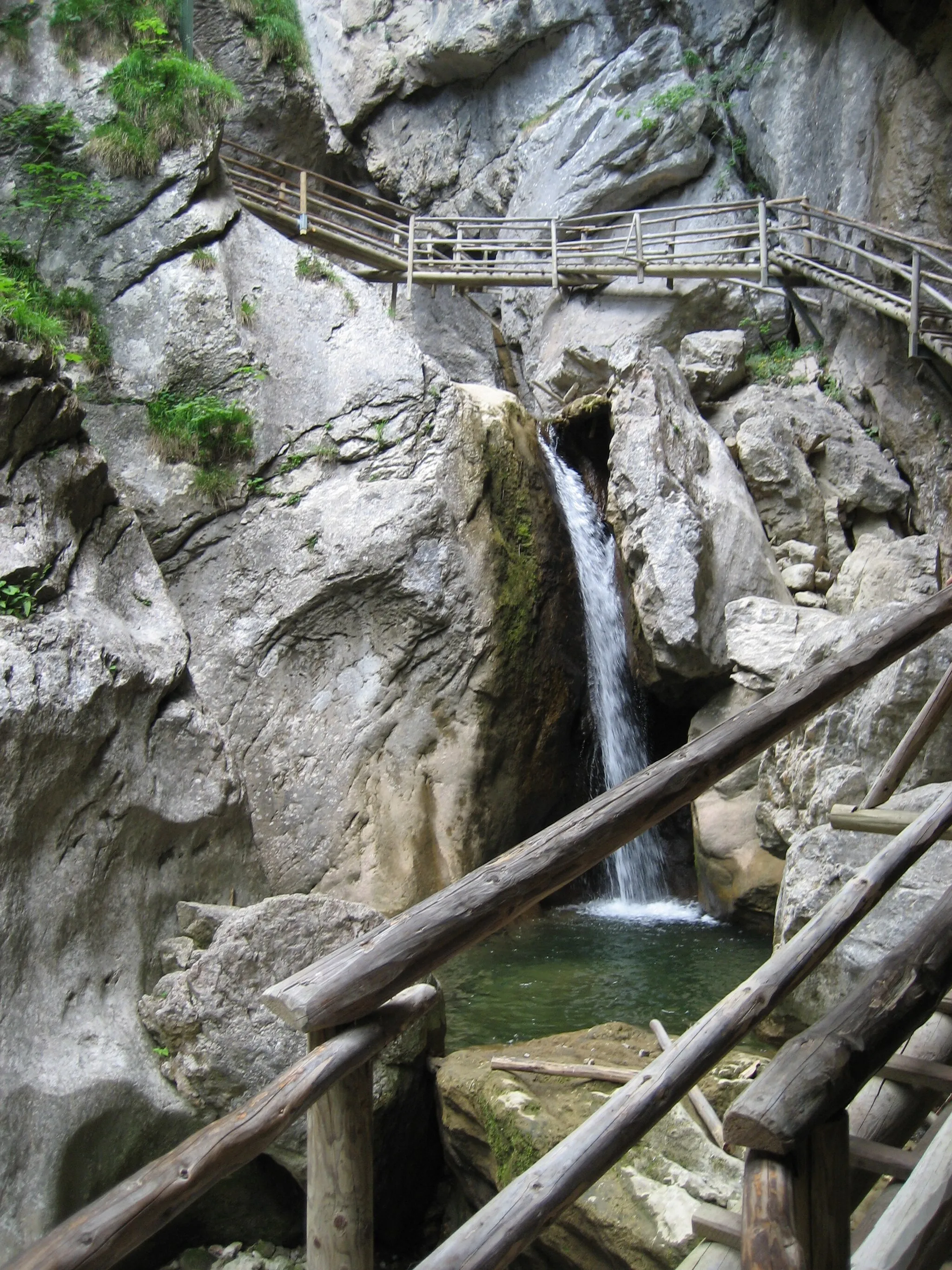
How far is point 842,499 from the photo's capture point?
1171 cm

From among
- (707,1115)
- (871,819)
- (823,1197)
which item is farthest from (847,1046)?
(707,1115)

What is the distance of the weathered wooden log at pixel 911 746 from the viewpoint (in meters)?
4.10

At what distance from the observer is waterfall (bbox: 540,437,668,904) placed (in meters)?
9.95

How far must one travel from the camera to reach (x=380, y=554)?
29.7 feet

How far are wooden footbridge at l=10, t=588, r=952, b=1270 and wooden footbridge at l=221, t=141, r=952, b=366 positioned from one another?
9.74 metres

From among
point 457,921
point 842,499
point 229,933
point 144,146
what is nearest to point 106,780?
point 229,933

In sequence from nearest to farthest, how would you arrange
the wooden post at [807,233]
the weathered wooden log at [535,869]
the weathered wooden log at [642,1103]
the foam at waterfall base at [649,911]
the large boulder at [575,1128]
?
the weathered wooden log at [535,869], the weathered wooden log at [642,1103], the large boulder at [575,1128], the foam at waterfall base at [649,911], the wooden post at [807,233]

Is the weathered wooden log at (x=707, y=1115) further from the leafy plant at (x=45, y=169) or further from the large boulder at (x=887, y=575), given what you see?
the leafy plant at (x=45, y=169)

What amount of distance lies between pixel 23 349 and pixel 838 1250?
594 cm

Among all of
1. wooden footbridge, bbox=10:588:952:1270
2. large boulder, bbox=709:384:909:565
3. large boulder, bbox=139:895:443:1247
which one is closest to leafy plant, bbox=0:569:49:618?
large boulder, bbox=139:895:443:1247

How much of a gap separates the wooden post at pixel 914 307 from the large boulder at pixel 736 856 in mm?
3654

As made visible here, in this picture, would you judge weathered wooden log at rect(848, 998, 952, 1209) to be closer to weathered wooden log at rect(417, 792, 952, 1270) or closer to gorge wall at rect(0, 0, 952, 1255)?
weathered wooden log at rect(417, 792, 952, 1270)

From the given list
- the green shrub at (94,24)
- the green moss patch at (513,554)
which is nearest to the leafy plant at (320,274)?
the green moss patch at (513,554)

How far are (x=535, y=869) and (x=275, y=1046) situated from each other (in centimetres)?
297
